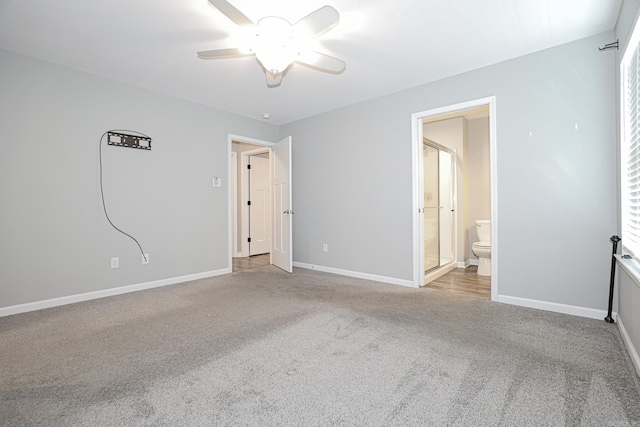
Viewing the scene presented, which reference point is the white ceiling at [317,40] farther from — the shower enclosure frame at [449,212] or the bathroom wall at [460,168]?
the bathroom wall at [460,168]

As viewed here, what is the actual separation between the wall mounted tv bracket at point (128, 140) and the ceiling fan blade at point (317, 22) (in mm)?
2480

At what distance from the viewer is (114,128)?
3.34 metres

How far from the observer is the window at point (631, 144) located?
1.86m

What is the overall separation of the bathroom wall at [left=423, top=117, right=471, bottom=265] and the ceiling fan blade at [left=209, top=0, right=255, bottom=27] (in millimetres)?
3969

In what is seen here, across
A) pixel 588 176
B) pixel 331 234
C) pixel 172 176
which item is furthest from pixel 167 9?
pixel 588 176

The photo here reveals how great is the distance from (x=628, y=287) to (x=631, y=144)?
942 mm

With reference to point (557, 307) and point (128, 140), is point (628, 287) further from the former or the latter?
point (128, 140)

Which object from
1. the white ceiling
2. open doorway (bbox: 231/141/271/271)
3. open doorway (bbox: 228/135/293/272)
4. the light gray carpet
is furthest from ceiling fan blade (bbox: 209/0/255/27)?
open doorway (bbox: 231/141/271/271)

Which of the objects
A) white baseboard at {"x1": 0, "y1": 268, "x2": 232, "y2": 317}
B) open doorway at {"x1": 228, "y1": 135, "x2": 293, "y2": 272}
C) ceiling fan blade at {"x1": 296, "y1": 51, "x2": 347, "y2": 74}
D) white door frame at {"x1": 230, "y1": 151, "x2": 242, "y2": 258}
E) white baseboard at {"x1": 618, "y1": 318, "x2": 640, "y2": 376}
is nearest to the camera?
white baseboard at {"x1": 618, "y1": 318, "x2": 640, "y2": 376}

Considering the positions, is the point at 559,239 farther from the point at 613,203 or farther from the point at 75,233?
the point at 75,233

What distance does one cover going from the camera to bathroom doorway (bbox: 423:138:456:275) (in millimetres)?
4117

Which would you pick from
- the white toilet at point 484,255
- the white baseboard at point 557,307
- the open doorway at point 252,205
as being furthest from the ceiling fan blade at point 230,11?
the white toilet at point 484,255

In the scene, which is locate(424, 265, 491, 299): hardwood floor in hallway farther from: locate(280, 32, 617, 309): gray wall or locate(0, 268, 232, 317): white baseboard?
locate(0, 268, 232, 317): white baseboard

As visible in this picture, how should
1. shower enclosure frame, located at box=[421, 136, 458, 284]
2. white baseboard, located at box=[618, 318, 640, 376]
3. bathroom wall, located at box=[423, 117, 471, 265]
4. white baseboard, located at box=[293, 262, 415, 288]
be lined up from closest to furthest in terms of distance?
1. white baseboard, located at box=[618, 318, 640, 376]
2. white baseboard, located at box=[293, 262, 415, 288]
3. shower enclosure frame, located at box=[421, 136, 458, 284]
4. bathroom wall, located at box=[423, 117, 471, 265]
